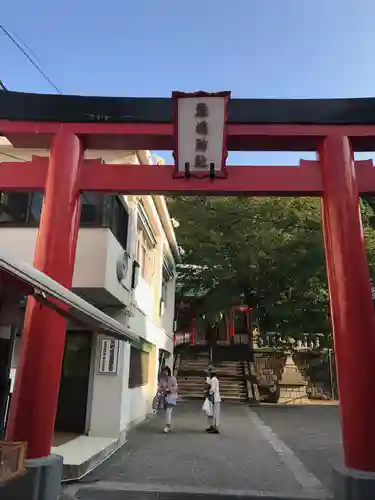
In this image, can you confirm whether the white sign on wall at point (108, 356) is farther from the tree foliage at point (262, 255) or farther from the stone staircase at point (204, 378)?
the stone staircase at point (204, 378)

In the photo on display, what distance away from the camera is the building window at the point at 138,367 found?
1278cm

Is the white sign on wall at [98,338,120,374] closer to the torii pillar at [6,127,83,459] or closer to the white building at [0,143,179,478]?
the white building at [0,143,179,478]

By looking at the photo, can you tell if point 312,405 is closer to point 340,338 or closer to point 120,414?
point 120,414

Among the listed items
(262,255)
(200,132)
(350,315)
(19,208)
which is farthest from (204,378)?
(200,132)

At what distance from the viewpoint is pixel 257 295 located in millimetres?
23734

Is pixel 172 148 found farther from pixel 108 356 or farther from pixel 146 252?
pixel 146 252

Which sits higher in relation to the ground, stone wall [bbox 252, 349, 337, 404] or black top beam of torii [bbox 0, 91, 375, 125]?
black top beam of torii [bbox 0, 91, 375, 125]

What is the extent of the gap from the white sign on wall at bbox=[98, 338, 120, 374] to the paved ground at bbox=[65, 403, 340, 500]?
1773mm

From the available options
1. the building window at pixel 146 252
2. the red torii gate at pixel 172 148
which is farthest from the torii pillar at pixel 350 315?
the building window at pixel 146 252

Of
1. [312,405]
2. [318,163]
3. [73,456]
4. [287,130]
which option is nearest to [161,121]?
[287,130]

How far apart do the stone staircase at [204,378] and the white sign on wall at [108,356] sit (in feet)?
44.9

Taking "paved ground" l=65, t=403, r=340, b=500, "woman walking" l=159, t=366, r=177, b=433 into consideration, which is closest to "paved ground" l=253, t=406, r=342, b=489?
"paved ground" l=65, t=403, r=340, b=500

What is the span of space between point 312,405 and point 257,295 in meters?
6.06

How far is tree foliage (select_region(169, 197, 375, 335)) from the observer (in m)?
20.8
